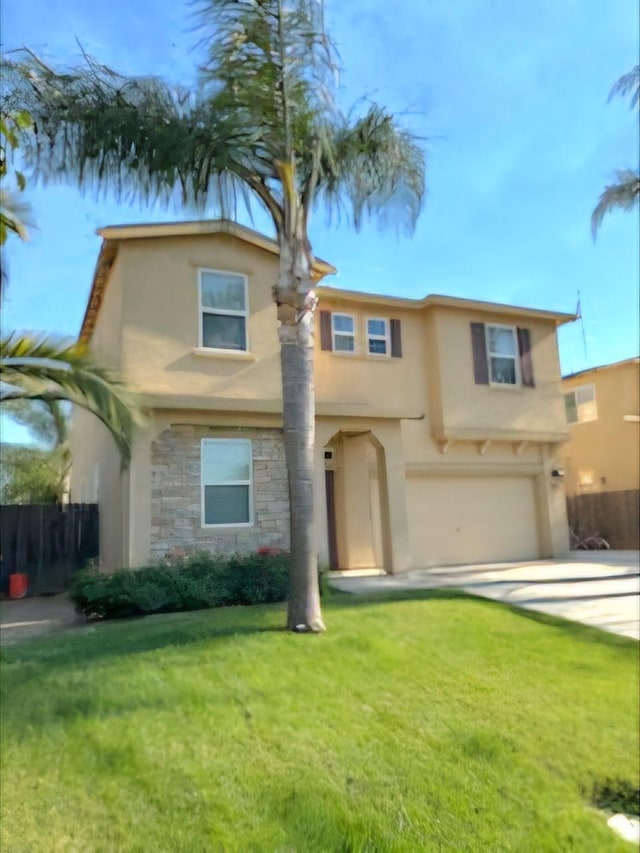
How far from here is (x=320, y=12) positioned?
7836mm

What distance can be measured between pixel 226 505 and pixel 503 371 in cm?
844

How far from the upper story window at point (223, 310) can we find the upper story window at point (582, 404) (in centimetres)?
1440

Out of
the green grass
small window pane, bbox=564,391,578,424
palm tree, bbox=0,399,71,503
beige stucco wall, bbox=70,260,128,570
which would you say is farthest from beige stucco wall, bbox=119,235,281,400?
small window pane, bbox=564,391,578,424

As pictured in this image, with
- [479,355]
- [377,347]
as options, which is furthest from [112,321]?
[479,355]

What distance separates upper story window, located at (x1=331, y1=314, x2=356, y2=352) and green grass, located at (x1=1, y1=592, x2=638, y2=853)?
8.22 m

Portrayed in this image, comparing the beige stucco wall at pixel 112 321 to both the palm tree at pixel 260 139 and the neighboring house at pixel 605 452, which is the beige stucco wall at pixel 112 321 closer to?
the palm tree at pixel 260 139

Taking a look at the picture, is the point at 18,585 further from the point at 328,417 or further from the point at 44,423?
the point at 44,423

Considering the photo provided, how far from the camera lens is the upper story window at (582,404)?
23.0 meters

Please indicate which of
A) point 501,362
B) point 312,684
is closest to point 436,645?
point 312,684

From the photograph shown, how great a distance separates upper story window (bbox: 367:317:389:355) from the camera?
15452mm

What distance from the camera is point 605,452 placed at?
2225cm

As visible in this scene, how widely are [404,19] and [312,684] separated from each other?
6539 millimetres

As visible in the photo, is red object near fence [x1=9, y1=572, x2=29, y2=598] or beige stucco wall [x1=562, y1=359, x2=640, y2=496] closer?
red object near fence [x1=9, y1=572, x2=29, y2=598]

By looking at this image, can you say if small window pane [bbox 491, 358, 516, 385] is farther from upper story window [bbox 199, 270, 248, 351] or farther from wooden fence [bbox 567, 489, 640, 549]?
upper story window [bbox 199, 270, 248, 351]
